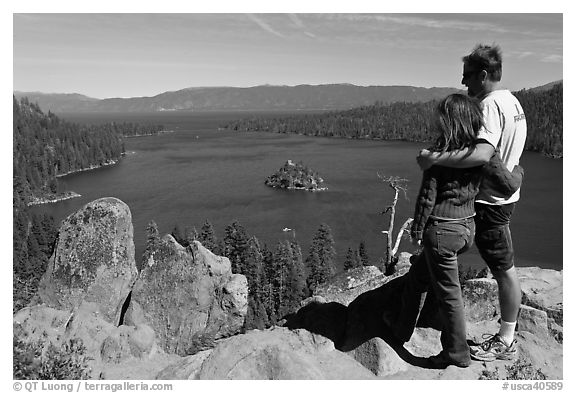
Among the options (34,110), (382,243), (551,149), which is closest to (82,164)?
(34,110)

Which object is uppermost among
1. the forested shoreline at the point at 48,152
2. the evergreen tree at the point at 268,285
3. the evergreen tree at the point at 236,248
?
the forested shoreline at the point at 48,152

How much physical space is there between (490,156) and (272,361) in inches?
122

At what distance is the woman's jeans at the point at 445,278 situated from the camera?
15.2 feet

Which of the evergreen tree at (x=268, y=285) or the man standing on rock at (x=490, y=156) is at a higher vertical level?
the man standing on rock at (x=490, y=156)

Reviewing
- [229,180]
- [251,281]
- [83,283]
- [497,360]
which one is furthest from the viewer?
[229,180]

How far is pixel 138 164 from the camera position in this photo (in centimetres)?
13838

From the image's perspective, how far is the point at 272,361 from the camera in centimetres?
484

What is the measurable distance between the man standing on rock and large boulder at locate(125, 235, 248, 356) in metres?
5.23

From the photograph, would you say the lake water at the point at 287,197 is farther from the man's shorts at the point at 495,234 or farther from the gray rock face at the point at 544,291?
the man's shorts at the point at 495,234

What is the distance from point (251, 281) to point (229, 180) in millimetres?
67576

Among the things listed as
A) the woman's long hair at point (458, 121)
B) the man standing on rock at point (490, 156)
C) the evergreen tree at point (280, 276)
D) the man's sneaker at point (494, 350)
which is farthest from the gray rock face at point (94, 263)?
the evergreen tree at point (280, 276)

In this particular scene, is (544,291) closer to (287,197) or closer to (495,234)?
(495,234)

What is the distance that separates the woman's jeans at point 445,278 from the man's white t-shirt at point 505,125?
0.80 m

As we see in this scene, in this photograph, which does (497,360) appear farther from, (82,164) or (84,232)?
(82,164)
